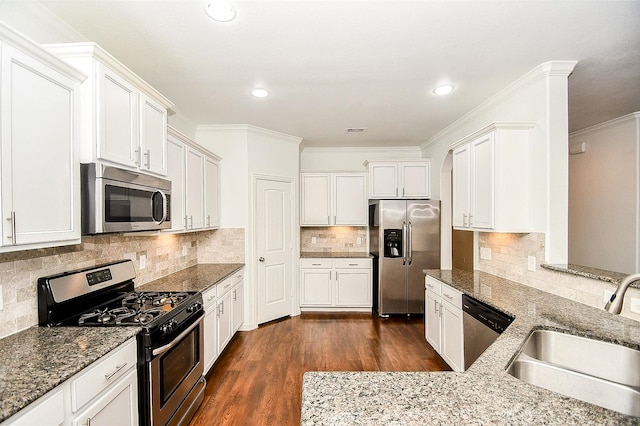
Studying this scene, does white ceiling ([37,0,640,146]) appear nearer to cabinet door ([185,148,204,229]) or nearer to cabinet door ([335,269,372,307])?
cabinet door ([185,148,204,229])

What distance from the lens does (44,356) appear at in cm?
128

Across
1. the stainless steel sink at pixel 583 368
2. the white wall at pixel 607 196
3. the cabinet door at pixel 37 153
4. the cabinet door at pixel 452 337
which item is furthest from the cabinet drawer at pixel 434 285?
the cabinet door at pixel 37 153

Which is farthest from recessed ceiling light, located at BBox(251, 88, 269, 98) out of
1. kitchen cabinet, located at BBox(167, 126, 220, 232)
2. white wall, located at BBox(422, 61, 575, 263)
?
white wall, located at BBox(422, 61, 575, 263)

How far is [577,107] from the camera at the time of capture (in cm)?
329

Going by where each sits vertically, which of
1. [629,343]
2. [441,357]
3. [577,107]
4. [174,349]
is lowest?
[441,357]

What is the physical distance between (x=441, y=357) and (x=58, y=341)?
3.14 meters

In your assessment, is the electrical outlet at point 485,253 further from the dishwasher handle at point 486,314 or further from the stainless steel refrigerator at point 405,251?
the stainless steel refrigerator at point 405,251

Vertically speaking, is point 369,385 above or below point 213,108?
below

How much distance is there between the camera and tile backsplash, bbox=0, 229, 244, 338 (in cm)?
150

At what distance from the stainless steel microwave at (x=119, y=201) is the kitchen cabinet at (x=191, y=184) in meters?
0.49

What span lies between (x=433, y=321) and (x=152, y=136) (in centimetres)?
313

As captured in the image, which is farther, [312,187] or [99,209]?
[312,187]

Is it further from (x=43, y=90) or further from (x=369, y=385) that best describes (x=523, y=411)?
(x=43, y=90)

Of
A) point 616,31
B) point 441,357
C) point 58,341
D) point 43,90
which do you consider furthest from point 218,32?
point 441,357
